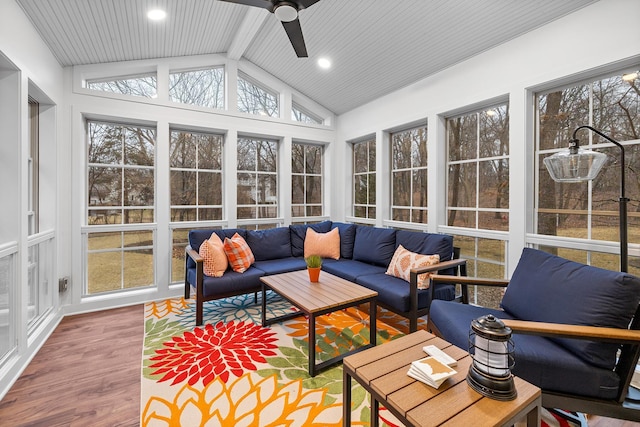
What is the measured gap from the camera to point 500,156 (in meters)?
2.99

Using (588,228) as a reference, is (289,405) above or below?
below

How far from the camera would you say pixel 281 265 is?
12.1 ft

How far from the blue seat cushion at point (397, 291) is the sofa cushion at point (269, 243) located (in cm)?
135

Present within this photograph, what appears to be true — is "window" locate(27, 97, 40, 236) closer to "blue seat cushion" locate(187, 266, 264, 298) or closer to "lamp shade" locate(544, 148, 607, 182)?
"blue seat cushion" locate(187, 266, 264, 298)

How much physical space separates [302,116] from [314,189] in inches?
48.1

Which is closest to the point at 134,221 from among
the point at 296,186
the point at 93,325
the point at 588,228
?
the point at 93,325

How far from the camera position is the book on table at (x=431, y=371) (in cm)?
126

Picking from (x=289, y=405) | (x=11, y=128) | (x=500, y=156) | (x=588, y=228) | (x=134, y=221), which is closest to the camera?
(x=289, y=405)

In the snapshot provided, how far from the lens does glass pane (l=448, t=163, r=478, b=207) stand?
327 centimetres

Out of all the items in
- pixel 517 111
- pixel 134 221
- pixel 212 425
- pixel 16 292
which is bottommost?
pixel 212 425

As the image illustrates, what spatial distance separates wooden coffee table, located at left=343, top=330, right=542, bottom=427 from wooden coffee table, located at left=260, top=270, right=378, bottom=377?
729mm

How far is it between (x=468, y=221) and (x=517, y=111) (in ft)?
3.90

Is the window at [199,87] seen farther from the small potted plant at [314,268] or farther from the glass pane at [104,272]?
the small potted plant at [314,268]

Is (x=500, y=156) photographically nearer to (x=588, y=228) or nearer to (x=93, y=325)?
(x=588, y=228)
